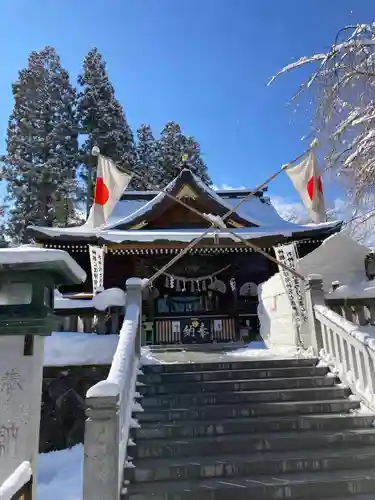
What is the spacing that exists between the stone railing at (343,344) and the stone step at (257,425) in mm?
443

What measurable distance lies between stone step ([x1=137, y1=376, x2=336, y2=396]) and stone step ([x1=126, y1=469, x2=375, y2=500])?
74.6 inches

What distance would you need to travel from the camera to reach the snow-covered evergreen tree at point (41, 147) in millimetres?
27359

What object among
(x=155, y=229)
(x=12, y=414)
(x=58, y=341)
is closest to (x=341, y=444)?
(x=12, y=414)

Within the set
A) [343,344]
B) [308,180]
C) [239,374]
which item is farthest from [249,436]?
[308,180]

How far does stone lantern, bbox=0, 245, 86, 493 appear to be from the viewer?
137 inches

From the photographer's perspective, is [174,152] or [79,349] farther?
[174,152]

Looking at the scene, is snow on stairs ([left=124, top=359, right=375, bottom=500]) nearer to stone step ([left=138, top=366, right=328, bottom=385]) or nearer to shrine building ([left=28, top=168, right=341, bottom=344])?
A: stone step ([left=138, top=366, right=328, bottom=385])

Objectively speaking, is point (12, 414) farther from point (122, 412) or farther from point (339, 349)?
point (339, 349)

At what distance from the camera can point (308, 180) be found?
1016cm

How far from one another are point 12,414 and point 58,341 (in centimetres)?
446

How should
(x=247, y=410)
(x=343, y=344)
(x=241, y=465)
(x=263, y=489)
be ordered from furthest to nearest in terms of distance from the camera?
(x=343, y=344), (x=247, y=410), (x=241, y=465), (x=263, y=489)

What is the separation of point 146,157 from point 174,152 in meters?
3.04

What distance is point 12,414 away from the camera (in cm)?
354

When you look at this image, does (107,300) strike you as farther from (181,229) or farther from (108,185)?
(181,229)
